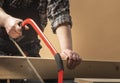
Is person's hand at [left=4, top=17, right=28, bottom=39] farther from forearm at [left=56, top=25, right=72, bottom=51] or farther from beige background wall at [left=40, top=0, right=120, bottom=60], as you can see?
beige background wall at [left=40, top=0, right=120, bottom=60]

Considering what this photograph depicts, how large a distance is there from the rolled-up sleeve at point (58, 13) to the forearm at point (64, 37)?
0.02 m

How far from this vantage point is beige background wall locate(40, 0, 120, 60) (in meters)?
1.35

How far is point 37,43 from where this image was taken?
1035 millimetres

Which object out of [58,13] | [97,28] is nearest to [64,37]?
[58,13]

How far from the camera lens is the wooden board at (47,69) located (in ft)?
2.24

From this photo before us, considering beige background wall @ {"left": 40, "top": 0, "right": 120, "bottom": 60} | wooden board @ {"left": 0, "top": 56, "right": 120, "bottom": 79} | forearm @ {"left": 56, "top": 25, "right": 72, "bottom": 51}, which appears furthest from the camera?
beige background wall @ {"left": 40, "top": 0, "right": 120, "bottom": 60}

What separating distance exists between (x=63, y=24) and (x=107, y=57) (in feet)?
1.70

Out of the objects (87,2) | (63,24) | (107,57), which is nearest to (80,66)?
(63,24)

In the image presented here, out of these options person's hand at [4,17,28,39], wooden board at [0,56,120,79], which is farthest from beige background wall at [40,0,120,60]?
person's hand at [4,17,28,39]

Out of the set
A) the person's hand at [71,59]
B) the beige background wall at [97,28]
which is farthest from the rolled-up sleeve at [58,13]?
the beige background wall at [97,28]

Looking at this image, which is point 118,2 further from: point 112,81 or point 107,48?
point 112,81

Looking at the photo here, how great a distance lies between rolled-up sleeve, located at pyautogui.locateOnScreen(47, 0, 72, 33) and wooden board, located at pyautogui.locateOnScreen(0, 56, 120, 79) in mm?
221

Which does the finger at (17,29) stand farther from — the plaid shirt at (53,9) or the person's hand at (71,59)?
the plaid shirt at (53,9)

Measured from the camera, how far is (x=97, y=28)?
1443 millimetres
